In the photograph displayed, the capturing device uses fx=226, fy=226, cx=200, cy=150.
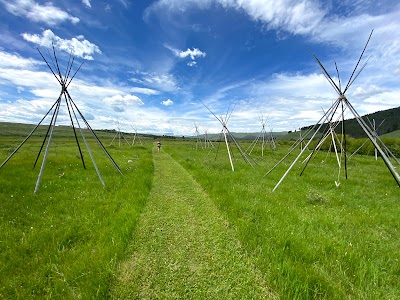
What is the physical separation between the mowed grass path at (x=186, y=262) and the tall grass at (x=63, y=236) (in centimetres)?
42

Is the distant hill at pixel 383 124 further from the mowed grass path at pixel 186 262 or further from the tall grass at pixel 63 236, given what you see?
the tall grass at pixel 63 236

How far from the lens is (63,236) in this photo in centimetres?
598

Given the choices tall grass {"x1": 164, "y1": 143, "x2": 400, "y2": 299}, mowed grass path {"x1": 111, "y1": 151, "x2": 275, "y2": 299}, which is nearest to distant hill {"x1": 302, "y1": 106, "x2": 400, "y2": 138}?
tall grass {"x1": 164, "y1": 143, "x2": 400, "y2": 299}

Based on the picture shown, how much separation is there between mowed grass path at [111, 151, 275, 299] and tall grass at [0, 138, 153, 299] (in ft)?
1.37

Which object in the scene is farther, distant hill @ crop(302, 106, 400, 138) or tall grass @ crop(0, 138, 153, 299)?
distant hill @ crop(302, 106, 400, 138)

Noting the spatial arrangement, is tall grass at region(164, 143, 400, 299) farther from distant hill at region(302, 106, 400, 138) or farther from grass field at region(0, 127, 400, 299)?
distant hill at region(302, 106, 400, 138)

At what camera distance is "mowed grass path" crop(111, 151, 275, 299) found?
13.9ft

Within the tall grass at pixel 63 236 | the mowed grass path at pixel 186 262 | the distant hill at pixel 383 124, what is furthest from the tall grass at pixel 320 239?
the distant hill at pixel 383 124

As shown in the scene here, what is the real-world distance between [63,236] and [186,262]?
343 cm

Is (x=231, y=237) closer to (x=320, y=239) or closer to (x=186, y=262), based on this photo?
(x=186, y=262)

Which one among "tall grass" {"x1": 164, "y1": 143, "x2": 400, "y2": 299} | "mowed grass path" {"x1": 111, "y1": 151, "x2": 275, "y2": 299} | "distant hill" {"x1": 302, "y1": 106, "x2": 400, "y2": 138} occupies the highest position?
"distant hill" {"x1": 302, "y1": 106, "x2": 400, "y2": 138}

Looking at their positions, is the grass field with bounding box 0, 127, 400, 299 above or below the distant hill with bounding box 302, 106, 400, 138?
below

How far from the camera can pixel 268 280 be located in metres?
4.44

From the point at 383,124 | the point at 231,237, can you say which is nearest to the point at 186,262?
the point at 231,237
